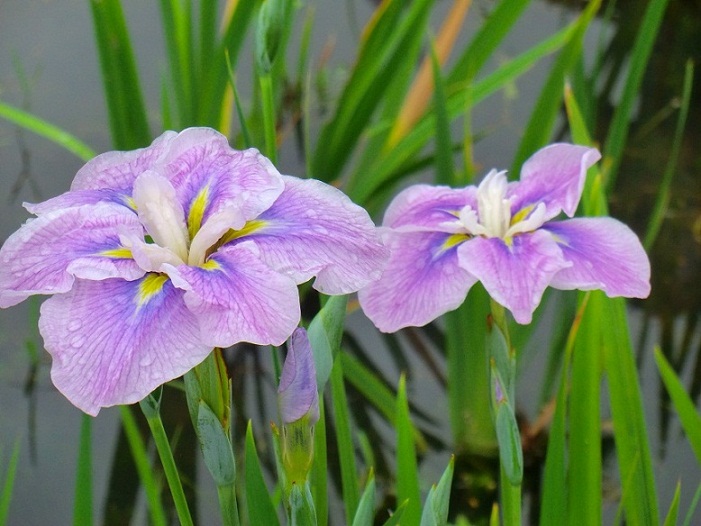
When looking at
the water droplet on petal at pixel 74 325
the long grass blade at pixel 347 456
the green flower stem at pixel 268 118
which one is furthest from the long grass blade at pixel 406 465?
the water droplet on petal at pixel 74 325

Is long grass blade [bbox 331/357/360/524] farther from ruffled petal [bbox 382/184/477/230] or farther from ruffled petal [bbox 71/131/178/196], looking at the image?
ruffled petal [bbox 71/131/178/196]

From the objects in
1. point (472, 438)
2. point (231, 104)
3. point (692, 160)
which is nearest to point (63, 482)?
point (472, 438)

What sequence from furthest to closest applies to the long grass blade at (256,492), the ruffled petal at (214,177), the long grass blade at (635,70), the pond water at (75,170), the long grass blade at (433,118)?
the long grass blade at (433,118) < the pond water at (75,170) < the long grass blade at (635,70) < the long grass blade at (256,492) < the ruffled petal at (214,177)

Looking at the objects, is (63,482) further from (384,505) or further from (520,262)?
(520,262)

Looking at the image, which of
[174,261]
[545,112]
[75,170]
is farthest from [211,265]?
[75,170]

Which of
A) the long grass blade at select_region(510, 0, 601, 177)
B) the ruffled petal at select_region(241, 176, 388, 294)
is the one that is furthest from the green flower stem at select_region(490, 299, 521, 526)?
the long grass blade at select_region(510, 0, 601, 177)

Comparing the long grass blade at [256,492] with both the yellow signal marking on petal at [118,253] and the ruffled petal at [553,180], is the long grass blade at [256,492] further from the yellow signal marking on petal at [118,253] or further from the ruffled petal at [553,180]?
the ruffled petal at [553,180]

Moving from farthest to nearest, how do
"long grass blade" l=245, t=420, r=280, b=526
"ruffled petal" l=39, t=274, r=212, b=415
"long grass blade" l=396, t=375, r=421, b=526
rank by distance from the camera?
"long grass blade" l=396, t=375, r=421, b=526, "long grass blade" l=245, t=420, r=280, b=526, "ruffled petal" l=39, t=274, r=212, b=415

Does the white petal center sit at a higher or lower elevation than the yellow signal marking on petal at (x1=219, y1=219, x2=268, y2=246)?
higher
